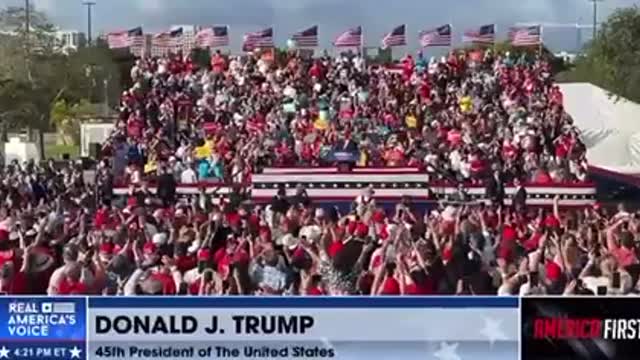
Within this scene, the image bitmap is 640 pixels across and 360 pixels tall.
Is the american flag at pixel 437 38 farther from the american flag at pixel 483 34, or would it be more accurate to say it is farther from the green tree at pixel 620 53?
the green tree at pixel 620 53

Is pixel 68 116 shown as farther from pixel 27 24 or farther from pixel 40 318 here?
pixel 40 318

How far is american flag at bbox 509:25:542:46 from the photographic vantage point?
37125 millimetres

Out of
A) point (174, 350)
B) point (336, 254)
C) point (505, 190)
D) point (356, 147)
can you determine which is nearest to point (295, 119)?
point (356, 147)

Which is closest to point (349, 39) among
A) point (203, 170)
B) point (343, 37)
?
point (343, 37)

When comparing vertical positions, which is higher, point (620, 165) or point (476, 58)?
point (476, 58)

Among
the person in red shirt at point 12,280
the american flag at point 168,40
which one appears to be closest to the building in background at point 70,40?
the american flag at point 168,40

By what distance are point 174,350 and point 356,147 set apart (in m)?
17.0

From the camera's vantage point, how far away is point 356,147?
27781mm

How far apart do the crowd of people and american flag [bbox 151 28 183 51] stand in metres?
0.68

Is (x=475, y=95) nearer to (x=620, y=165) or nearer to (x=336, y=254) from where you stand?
(x=620, y=165)

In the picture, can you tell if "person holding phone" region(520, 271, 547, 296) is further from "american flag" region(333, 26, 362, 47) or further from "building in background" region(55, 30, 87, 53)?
"building in background" region(55, 30, 87, 53)

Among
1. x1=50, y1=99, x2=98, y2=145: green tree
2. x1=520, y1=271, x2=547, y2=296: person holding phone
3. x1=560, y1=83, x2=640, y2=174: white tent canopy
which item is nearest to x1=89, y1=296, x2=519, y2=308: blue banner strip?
x1=520, y1=271, x2=547, y2=296: person holding phone

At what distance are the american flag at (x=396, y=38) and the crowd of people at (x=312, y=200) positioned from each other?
64cm

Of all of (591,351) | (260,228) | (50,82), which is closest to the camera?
(591,351)
